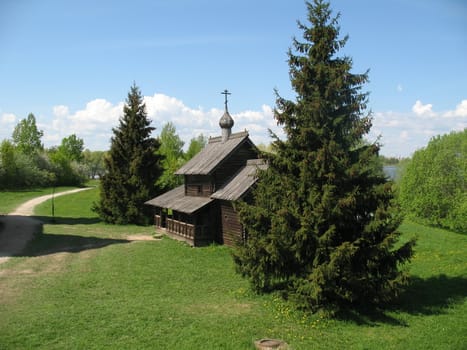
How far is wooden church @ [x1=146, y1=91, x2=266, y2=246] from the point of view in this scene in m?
25.7

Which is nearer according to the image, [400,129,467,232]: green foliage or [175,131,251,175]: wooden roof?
[175,131,251,175]: wooden roof

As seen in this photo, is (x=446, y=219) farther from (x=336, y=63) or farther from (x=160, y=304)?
(x=160, y=304)

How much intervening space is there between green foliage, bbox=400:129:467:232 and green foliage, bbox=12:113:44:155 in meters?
66.1

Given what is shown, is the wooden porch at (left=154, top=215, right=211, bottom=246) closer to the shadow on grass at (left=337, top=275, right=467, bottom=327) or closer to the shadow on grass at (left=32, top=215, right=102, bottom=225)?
the shadow on grass at (left=32, top=215, right=102, bottom=225)

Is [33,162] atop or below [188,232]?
atop

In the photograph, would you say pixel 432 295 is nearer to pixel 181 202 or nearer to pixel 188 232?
pixel 188 232

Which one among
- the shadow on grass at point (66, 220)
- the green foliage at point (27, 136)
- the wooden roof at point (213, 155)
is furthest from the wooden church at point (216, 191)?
the green foliage at point (27, 136)

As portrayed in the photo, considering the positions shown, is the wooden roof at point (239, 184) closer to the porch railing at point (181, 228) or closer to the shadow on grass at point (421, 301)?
the porch railing at point (181, 228)

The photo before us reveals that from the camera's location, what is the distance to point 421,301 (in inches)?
587

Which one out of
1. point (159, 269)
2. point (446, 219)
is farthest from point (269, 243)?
point (446, 219)

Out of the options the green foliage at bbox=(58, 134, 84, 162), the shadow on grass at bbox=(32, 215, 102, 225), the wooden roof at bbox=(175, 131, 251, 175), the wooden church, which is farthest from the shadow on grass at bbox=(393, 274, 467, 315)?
the green foliage at bbox=(58, 134, 84, 162)

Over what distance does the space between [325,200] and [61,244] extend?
19.2 metres

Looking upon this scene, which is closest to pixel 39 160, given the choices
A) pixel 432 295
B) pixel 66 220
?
pixel 66 220

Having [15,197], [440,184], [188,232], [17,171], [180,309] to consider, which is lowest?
[180,309]
